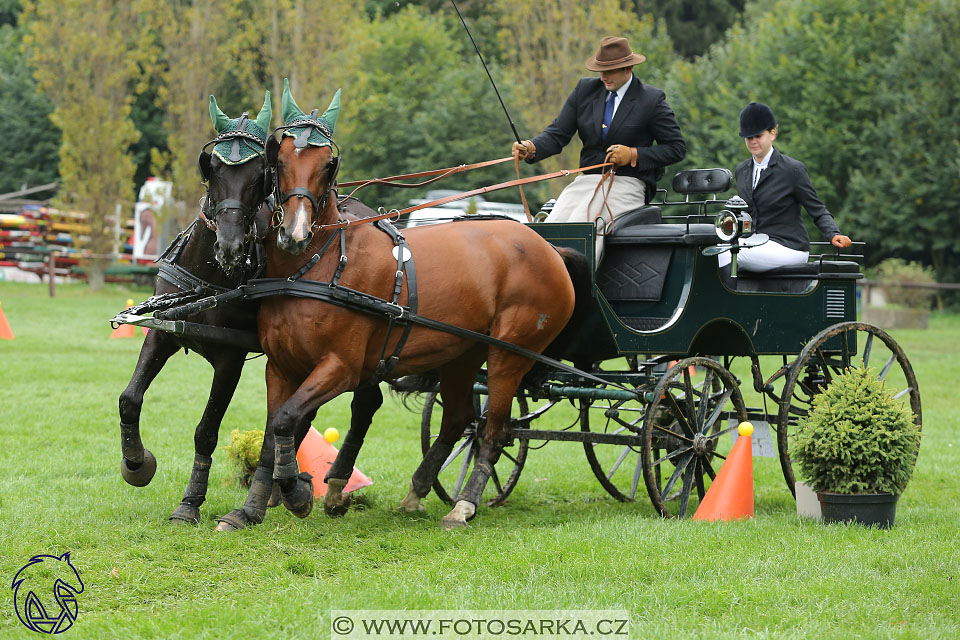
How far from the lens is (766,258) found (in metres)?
7.31

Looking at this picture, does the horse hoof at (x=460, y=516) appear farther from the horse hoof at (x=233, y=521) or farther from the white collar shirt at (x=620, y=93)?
the white collar shirt at (x=620, y=93)

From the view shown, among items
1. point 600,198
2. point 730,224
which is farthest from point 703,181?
point 600,198

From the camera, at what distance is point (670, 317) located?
6766mm

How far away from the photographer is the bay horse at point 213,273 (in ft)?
17.6

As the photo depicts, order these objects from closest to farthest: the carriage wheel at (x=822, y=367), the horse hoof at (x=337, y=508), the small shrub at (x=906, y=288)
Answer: the horse hoof at (x=337, y=508) → the carriage wheel at (x=822, y=367) → the small shrub at (x=906, y=288)

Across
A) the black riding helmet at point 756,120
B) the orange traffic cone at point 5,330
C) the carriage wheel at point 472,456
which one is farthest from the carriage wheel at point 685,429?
the orange traffic cone at point 5,330

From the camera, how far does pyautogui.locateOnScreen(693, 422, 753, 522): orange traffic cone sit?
643 centimetres

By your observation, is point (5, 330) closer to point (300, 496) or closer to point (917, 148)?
point (300, 496)

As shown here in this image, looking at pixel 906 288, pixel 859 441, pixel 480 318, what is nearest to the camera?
pixel 859 441

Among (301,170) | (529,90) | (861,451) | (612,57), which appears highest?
(529,90)

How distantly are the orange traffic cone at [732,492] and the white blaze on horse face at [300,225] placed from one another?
9.07 ft

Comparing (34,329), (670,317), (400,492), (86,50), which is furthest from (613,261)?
(86,50)

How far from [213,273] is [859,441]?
3526mm

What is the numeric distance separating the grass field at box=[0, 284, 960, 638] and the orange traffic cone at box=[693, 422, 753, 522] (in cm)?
22
